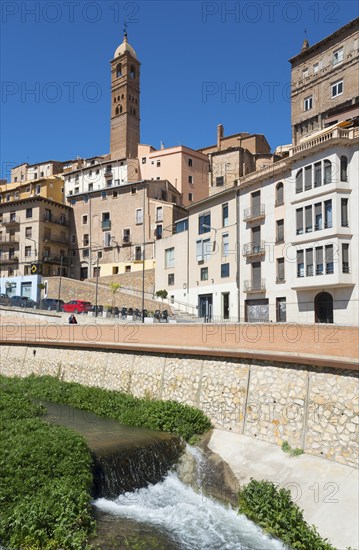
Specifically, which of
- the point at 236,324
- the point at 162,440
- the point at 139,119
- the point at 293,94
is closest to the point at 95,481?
the point at 162,440

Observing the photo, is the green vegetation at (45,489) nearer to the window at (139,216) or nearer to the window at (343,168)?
the window at (343,168)

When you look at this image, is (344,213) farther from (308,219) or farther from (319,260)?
(319,260)

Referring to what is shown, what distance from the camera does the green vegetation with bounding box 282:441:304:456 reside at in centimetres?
1490

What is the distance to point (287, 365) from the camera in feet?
55.0

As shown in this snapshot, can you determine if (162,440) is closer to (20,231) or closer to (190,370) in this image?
(190,370)

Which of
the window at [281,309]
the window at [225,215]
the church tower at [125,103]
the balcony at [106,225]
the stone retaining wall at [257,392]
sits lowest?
the stone retaining wall at [257,392]

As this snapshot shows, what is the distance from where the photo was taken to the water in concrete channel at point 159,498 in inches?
475

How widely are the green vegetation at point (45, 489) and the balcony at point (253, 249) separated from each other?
22526 mm

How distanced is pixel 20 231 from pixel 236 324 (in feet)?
165

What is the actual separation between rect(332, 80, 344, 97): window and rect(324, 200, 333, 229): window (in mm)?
18090

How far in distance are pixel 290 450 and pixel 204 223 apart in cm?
2842

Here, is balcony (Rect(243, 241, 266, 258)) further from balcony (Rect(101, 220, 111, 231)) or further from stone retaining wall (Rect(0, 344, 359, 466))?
balcony (Rect(101, 220, 111, 231))

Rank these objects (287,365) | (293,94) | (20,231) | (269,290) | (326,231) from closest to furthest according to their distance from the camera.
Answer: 1. (287,365)
2. (326,231)
3. (269,290)
4. (293,94)
5. (20,231)

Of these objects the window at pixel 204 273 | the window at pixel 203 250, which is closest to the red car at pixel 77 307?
the window at pixel 204 273
